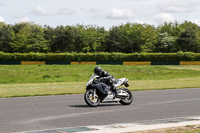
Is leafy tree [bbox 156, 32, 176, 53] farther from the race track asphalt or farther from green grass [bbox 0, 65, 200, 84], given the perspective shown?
the race track asphalt

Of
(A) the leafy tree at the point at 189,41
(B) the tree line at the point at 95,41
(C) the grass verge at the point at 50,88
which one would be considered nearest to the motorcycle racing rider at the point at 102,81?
(C) the grass verge at the point at 50,88

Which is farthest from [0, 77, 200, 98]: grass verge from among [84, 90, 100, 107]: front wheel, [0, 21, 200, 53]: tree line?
[0, 21, 200, 53]: tree line

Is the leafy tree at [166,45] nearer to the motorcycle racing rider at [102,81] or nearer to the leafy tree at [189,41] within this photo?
the leafy tree at [189,41]

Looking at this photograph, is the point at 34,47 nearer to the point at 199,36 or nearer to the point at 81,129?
the point at 199,36

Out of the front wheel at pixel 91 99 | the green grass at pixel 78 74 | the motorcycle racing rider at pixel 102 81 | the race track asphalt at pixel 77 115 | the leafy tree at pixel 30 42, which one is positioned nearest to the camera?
the race track asphalt at pixel 77 115

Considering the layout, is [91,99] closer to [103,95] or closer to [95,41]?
[103,95]

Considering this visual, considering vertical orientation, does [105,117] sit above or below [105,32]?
below

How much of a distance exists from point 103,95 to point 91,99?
0.50 metres

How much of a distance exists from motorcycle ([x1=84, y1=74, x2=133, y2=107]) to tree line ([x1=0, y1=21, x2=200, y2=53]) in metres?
83.9

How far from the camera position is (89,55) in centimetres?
7288

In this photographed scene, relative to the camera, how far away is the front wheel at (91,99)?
1260 centimetres

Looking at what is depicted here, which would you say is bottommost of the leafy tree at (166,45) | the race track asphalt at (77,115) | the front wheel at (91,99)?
the race track asphalt at (77,115)

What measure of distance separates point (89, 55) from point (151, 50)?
106 ft

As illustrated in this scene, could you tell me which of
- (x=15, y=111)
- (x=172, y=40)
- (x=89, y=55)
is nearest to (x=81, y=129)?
(x=15, y=111)
